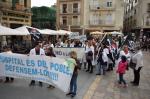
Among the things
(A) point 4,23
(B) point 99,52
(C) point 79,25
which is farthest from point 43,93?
(C) point 79,25

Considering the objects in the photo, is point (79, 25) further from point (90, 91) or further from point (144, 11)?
point (90, 91)

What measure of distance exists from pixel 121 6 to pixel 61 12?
11784 mm

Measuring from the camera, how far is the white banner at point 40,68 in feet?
34.1

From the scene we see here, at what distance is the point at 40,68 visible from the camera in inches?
445

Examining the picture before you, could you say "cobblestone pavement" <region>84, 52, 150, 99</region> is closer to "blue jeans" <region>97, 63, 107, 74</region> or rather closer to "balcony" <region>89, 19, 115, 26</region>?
"blue jeans" <region>97, 63, 107, 74</region>

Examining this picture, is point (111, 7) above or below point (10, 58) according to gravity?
above

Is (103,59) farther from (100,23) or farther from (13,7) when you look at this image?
(100,23)

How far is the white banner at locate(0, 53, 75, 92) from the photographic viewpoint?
34.1 ft

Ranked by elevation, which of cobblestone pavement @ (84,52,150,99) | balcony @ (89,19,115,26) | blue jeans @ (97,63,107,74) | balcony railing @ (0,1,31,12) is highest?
balcony railing @ (0,1,31,12)

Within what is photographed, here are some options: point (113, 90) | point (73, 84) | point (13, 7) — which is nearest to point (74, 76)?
point (73, 84)

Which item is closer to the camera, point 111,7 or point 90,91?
point 90,91

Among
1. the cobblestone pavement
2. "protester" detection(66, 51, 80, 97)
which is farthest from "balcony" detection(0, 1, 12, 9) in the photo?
"protester" detection(66, 51, 80, 97)

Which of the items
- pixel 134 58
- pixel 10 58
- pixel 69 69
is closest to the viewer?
pixel 69 69

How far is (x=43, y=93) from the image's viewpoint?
11.1 m
